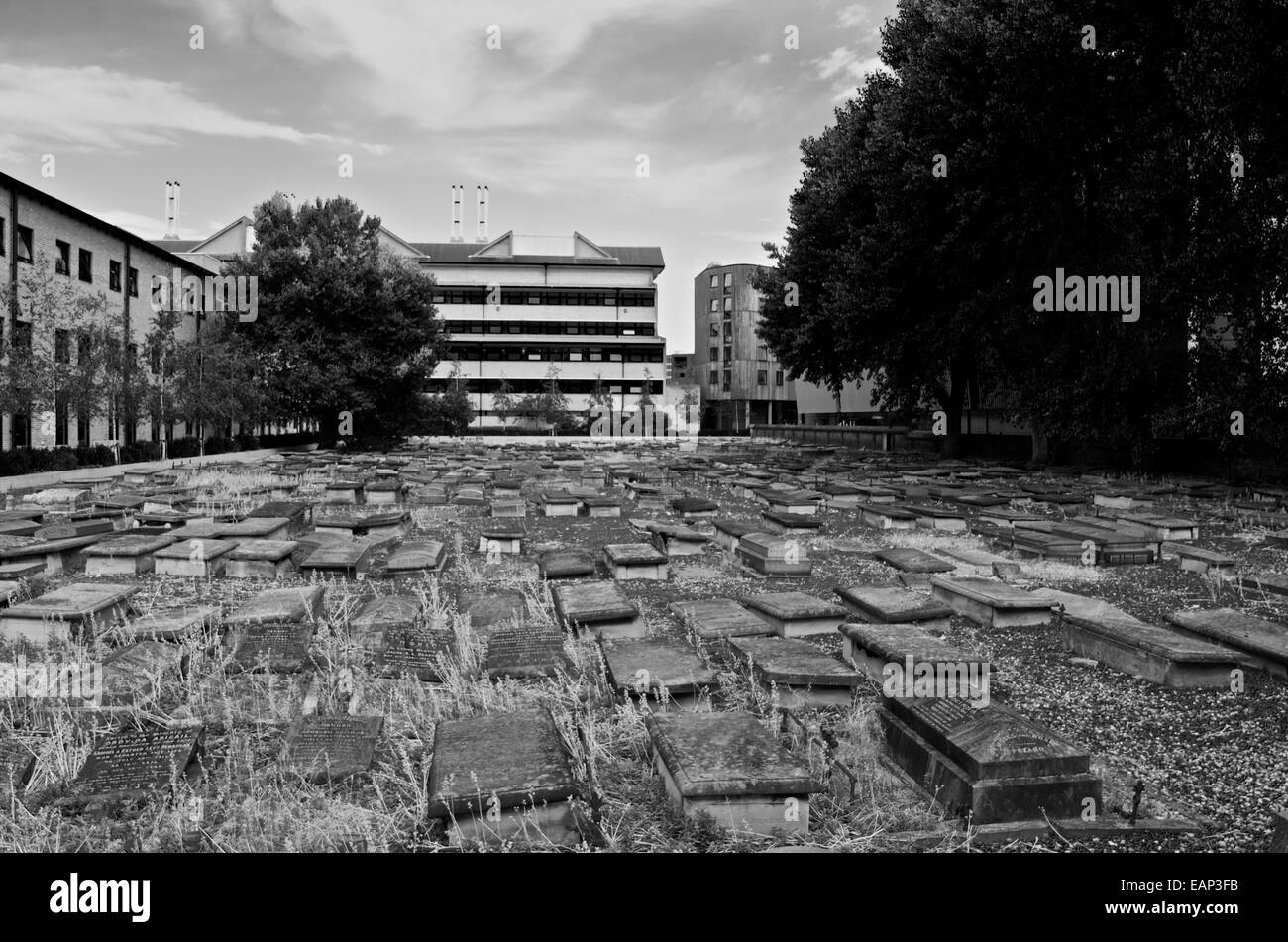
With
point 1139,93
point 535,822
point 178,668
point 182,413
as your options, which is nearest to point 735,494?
point 1139,93

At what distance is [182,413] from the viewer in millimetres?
26078

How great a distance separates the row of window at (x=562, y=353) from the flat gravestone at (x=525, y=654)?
62.7 meters

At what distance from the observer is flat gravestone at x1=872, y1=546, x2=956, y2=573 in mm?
A: 8430

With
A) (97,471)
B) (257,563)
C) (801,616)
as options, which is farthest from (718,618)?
(97,471)

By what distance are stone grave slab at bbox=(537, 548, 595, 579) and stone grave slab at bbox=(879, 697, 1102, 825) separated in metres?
4.74

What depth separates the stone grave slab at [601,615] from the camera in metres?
5.97

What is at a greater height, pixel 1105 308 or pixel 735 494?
pixel 1105 308

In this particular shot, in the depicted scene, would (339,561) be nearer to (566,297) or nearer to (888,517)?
(888,517)

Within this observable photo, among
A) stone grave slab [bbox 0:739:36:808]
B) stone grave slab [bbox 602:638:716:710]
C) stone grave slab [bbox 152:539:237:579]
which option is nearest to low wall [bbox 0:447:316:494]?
stone grave slab [bbox 152:539:237:579]

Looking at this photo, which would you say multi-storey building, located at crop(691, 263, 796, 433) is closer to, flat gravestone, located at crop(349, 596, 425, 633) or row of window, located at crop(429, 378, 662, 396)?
row of window, located at crop(429, 378, 662, 396)

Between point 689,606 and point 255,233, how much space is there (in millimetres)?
35909

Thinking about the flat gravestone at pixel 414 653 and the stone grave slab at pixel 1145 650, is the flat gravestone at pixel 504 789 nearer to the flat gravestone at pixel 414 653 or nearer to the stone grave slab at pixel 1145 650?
the flat gravestone at pixel 414 653

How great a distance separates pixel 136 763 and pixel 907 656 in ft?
13.3
